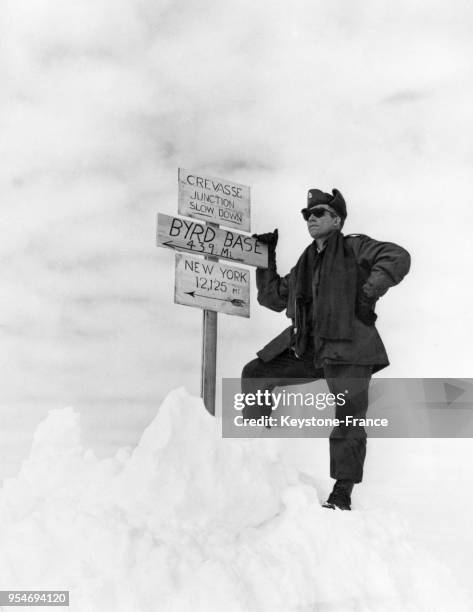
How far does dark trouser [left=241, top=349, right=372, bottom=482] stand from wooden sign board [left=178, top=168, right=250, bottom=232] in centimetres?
104

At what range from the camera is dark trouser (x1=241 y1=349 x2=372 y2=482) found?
4461mm

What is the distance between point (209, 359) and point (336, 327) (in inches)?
37.2

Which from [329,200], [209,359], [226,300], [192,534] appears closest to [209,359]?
[209,359]

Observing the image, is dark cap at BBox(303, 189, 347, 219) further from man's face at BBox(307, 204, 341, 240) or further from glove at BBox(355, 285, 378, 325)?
glove at BBox(355, 285, 378, 325)

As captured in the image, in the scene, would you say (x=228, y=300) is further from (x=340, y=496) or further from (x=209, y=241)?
(x=340, y=496)

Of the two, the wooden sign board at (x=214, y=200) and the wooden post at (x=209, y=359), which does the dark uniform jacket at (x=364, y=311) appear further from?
the wooden sign board at (x=214, y=200)

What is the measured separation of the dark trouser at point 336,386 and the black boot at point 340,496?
45mm

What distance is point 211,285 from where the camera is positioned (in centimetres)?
512

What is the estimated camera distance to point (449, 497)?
5.00 meters

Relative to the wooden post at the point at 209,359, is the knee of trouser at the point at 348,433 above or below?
below

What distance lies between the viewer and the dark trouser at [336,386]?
14.6ft

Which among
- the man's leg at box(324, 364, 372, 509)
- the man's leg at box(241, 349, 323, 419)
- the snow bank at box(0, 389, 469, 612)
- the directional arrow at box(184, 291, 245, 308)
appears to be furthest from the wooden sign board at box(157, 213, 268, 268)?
the snow bank at box(0, 389, 469, 612)

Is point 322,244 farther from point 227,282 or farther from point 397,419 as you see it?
point 397,419

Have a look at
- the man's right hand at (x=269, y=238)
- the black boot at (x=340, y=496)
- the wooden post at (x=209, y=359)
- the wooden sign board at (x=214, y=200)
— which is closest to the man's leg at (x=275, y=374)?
the wooden post at (x=209, y=359)
